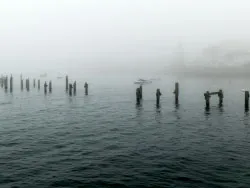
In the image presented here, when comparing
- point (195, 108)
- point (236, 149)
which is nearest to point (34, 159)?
point (236, 149)

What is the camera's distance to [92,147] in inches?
929

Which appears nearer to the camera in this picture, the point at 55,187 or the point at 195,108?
the point at 55,187

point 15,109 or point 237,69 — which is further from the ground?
point 237,69

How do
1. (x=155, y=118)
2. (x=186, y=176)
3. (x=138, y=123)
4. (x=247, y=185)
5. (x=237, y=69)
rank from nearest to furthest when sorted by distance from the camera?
(x=247, y=185) → (x=186, y=176) → (x=138, y=123) → (x=155, y=118) → (x=237, y=69)

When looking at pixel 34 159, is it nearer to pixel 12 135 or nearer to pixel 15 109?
pixel 12 135

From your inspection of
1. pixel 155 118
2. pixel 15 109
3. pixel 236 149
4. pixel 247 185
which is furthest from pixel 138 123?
pixel 15 109

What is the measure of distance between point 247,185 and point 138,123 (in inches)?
742

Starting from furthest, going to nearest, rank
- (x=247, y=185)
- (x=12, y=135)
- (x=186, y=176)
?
(x=12, y=135)
(x=186, y=176)
(x=247, y=185)

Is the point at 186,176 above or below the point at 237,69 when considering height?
below

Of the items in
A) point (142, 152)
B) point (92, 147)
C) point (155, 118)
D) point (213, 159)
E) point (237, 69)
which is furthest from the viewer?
point (237, 69)

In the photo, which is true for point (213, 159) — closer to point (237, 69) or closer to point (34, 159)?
→ point (34, 159)

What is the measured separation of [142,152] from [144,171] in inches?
156

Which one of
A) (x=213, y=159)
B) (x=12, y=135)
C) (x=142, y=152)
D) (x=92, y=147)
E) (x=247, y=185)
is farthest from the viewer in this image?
(x=12, y=135)

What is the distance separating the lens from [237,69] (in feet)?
607
